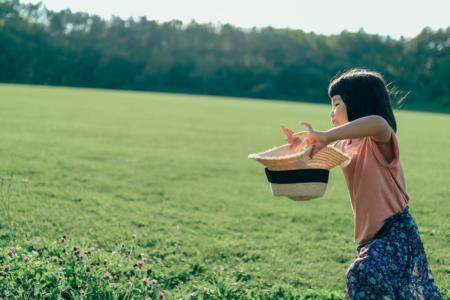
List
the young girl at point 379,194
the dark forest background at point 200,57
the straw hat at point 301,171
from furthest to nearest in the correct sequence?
the dark forest background at point 200,57
the young girl at point 379,194
the straw hat at point 301,171

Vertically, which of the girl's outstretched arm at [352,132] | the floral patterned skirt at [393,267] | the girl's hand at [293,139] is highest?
the girl's outstretched arm at [352,132]

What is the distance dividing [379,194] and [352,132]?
512 mm

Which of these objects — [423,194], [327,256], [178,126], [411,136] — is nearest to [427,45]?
[411,136]

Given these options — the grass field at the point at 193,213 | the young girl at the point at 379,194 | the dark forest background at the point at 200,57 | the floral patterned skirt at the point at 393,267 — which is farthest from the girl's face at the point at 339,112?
the dark forest background at the point at 200,57

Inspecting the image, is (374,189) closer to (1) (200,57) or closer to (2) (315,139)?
(2) (315,139)

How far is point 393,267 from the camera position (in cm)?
360

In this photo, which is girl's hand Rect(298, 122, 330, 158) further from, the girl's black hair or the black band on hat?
the girl's black hair

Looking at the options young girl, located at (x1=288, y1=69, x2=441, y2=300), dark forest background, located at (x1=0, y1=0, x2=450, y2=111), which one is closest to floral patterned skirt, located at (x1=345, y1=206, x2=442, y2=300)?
young girl, located at (x1=288, y1=69, x2=441, y2=300)

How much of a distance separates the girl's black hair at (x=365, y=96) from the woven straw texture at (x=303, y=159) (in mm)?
269

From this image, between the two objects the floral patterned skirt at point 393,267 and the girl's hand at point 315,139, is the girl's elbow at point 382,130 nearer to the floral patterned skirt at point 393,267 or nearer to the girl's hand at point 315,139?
the girl's hand at point 315,139

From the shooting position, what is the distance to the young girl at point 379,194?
3.64m

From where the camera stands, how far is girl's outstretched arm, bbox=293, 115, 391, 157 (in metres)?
3.38

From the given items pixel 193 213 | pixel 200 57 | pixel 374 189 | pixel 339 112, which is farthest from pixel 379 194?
pixel 200 57

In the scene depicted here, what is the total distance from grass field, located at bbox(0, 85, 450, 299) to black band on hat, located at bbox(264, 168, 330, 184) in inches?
55.5
